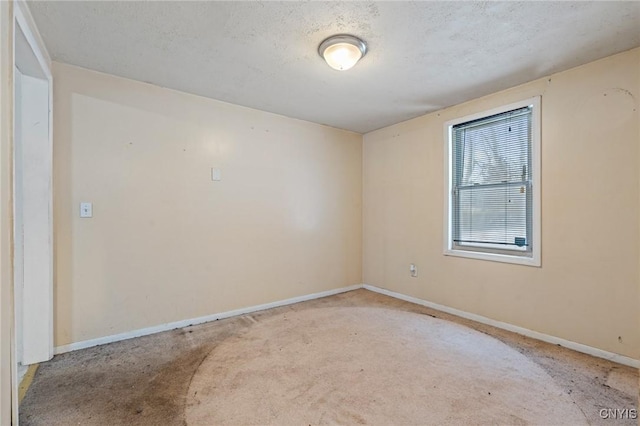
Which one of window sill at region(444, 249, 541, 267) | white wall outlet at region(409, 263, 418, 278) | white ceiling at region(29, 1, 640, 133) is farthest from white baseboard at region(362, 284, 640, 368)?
white ceiling at region(29, 1, 640, 133)

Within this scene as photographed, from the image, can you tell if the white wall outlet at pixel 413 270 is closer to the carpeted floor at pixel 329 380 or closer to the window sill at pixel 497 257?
the window sill at pixel 497 257

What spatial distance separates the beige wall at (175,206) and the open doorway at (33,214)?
142 millimetres

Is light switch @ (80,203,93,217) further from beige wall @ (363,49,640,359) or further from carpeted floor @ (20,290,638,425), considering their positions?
beige wall @ (363,49,640,359)

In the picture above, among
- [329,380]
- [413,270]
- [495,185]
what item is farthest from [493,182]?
[329,380]

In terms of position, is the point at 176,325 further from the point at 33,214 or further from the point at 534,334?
the point at 534,334

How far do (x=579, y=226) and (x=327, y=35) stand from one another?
2.53m

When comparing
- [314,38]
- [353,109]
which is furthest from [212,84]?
[353,109]

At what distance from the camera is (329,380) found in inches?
81.4

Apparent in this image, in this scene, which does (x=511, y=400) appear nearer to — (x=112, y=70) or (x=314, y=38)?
(x=314, y=38)

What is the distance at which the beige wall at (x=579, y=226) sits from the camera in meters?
2.29

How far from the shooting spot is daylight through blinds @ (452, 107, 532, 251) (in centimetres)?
295

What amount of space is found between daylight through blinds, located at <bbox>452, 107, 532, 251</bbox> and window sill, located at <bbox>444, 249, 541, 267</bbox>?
10 centimetres

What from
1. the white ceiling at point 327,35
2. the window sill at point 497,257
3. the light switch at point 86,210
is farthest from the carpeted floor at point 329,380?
the white ceiling at point 327,35

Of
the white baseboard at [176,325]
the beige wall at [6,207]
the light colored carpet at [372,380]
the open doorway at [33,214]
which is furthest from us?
the white baseboard at [176,325]
